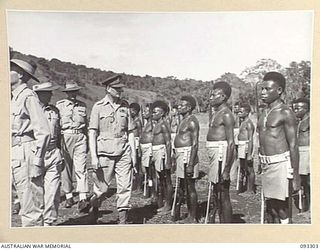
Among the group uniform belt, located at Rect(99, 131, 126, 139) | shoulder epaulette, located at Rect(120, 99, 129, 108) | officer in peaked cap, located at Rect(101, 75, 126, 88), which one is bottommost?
uniform belt, located at Rect(99, 131, 126, 139)

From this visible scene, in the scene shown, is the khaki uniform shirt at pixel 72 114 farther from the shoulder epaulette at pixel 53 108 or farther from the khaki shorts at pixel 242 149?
the khaki shorts at pixel 242 149

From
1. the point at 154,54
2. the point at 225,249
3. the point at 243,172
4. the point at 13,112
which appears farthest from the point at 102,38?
the point at 225,249

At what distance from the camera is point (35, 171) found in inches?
54.9

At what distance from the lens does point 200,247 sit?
140 centimetres

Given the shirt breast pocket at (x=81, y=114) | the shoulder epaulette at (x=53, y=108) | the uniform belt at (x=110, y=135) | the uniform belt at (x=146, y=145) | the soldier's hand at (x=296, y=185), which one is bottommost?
the soldier's hand at (x=296, y=185)

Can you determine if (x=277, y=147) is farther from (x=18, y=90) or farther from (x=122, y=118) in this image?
(x=18, y=90)

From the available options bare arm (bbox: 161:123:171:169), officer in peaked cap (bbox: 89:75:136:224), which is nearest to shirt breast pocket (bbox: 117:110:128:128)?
officer in peaked cap (bbox: 89:75:136:224)

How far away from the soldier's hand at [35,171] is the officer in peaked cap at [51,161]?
0.04 ft

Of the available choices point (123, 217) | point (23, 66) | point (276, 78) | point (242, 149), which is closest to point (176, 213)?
point (123, 217)

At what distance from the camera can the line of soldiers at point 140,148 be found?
1393 millimetres

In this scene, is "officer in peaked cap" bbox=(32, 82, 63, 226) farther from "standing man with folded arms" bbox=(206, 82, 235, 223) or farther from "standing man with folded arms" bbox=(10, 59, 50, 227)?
"standing man with folded arms" bbox=(206, 82, 235, 223)

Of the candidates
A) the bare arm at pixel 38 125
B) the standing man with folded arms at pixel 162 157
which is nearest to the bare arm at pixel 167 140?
the standing man with folded arms at pixel 162 157

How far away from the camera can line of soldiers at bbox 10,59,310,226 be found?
4.57 ft

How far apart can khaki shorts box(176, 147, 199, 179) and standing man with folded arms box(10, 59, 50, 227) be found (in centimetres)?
36
